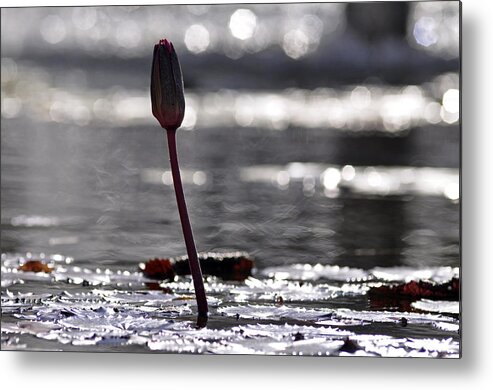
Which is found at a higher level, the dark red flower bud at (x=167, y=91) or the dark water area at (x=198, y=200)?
the dark red flower bud at (x=167, y=91)

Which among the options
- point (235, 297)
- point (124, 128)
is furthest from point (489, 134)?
point (124, 128)

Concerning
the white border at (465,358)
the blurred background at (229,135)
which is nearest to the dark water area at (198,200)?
the blurred background at (229,135)

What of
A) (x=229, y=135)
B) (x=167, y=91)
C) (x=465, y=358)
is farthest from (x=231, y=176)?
(x=465, y=358)

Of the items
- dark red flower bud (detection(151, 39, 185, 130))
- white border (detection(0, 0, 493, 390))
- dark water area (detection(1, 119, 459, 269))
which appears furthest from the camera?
dark water area (detection(1, 119, 459, 269))

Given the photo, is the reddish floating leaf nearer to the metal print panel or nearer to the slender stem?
the metal print panel

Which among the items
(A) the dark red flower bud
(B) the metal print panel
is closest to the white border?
(B) the metal print panel

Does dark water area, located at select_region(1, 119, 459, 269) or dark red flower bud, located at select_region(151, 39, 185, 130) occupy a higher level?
dark red flower bud, located at select_region(151, 39, 185, 130)

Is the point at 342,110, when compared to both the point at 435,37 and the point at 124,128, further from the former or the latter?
the point at 124,128

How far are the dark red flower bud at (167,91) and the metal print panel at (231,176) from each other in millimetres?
95

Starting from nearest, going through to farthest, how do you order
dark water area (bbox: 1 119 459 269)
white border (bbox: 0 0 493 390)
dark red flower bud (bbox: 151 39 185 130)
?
dark red flower bud (bbox: 151 39 185 130), white border (bbox: 0 0 493 390), dark water area (bbox: 1 119 459 269)

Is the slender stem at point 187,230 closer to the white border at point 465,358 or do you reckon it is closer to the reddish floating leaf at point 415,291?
the white border at point 465,358

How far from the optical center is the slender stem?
2.27 metres

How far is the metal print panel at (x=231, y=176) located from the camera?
237cm

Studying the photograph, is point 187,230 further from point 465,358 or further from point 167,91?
point 465,358
